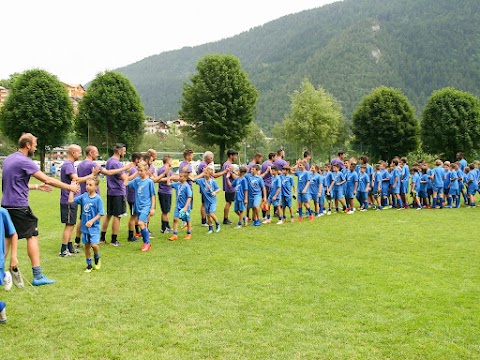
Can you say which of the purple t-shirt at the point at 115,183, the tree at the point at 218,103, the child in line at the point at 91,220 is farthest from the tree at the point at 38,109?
the child in line at the point at 91,220

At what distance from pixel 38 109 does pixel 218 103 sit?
18818 mm

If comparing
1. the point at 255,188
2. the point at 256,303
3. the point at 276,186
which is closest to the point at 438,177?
the point at 276,186

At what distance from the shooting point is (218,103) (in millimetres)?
45375

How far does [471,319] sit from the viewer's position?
5.34 metres

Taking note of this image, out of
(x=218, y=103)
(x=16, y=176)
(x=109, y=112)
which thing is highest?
(x=109, y=112)

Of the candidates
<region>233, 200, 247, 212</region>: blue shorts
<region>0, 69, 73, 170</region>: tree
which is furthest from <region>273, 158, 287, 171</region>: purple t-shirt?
<region>0, 69, 73, 170</region>: tree

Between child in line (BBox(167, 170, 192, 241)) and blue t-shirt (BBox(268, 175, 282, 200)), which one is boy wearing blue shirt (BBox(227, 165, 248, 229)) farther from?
child in line (BBox(167, 170, 192, 241))

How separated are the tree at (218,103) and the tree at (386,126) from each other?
11960mm

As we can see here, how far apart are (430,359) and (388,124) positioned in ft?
146

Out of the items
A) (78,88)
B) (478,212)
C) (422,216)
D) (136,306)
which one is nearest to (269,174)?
(422,216)

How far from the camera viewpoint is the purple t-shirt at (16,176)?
6668mm

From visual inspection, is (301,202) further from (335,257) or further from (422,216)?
(335,257)

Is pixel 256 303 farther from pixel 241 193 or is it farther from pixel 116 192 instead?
pixel 241 193

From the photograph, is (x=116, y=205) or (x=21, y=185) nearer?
(x=21, y=185)
